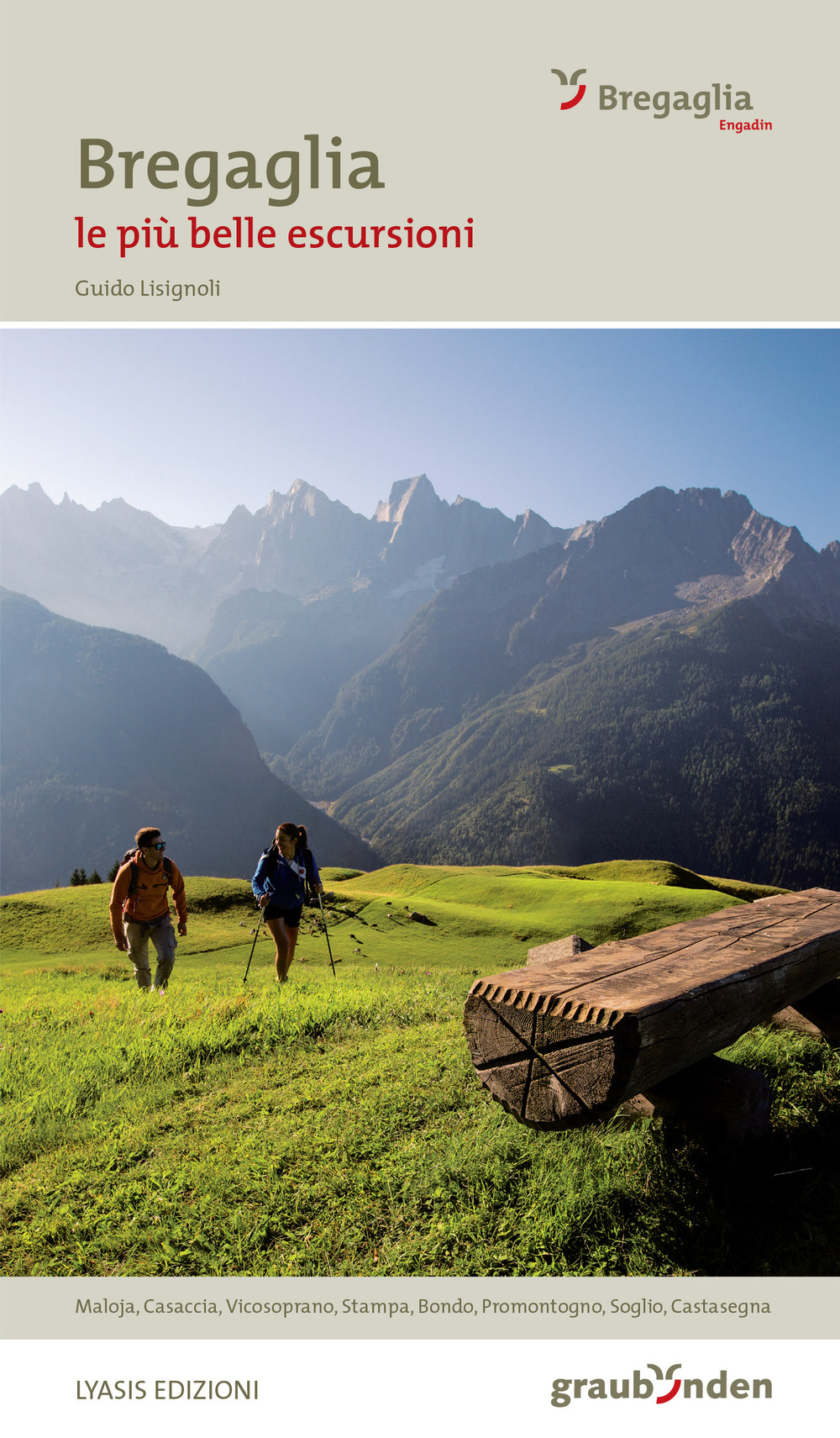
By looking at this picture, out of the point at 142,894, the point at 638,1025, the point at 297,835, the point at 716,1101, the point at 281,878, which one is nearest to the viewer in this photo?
the point at 638,1025

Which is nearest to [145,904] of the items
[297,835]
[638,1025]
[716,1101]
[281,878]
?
[281,878]

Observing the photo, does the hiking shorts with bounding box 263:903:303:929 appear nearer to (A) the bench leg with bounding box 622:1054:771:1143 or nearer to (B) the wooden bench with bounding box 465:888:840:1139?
(B) the wooden bench with bounding box 465:888:840:1139

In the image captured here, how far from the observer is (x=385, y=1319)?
3002 millimetres

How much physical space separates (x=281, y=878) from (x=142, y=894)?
192cm

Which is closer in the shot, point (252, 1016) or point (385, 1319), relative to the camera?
point (385, 1319)

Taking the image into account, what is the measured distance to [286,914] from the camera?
10070 mm

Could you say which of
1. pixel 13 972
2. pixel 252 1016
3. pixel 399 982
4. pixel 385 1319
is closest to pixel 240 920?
pixel 13 972

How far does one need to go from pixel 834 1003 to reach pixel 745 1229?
318 cm

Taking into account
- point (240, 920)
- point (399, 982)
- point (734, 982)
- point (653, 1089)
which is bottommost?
point (240, 920)

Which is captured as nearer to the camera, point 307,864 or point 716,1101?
point 716,1101

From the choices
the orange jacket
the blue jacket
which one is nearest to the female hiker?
the blue jacket

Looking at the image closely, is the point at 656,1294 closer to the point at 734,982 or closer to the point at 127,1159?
the point at 734,982

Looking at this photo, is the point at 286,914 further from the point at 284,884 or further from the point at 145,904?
the point at 145,904

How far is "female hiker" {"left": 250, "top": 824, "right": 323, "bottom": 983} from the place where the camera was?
9.85m
